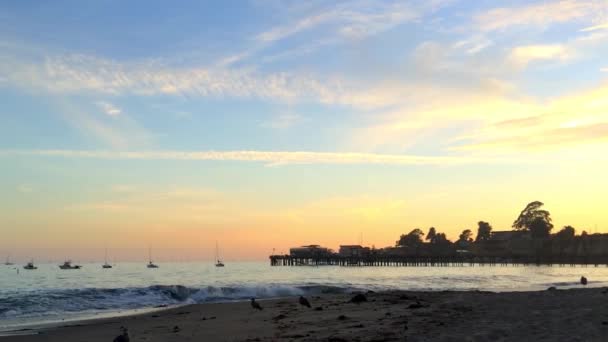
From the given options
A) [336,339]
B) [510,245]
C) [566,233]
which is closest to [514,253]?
[510,245]

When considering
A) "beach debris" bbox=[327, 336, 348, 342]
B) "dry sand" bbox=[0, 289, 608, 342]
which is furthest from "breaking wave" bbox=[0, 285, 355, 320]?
"beach debris" bbox=[327, 336, 348, 342]

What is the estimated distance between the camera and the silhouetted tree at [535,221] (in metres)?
171

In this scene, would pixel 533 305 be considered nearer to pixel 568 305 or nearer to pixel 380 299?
pixel 568 305

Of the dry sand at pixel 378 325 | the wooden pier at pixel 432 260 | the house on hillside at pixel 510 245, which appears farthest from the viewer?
the house on hillside at pixel 510 245

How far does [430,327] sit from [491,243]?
169 meters

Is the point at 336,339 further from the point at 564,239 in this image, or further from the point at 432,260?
the point at 564,239

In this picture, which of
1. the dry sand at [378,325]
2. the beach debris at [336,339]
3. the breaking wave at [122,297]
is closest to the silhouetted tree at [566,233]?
the breaking wave at [122,297]

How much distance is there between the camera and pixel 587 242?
6407 inches

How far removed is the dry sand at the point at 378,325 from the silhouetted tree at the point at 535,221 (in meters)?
165

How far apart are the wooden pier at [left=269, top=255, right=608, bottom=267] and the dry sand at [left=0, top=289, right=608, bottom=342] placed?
118 metres

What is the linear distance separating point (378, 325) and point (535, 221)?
578 feet

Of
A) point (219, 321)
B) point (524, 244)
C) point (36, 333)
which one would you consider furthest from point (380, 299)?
point (524, 244)

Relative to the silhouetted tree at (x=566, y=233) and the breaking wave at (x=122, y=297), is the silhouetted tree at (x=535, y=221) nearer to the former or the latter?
the silhouetted tree at (x=566, y=233)

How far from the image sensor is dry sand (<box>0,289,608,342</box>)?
10773mm
